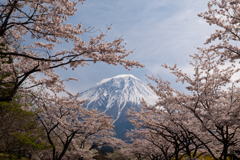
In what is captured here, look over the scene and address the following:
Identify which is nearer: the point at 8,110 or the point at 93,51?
the point at 93,51

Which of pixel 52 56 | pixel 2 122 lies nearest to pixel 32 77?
pixel 2 122

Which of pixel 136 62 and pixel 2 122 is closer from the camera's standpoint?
pixel 136 62

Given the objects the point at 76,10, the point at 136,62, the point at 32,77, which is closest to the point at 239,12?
the point at 136,62

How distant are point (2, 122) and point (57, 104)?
345cm

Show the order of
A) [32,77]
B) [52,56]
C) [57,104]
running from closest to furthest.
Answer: [52,56] → [32,77] → [57,104]

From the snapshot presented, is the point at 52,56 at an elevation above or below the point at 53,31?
below

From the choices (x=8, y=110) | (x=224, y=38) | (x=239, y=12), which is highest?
(x=239, y=12)

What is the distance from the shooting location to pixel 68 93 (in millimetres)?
8617

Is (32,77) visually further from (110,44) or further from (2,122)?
(110,44)

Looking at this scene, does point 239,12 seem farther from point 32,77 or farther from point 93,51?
point 32,77

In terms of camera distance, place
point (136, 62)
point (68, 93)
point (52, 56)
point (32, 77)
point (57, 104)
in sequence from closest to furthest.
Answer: point (136, 62) < point (52, 56) < point (32, 77) < point (68, 93) < point (57, 104)

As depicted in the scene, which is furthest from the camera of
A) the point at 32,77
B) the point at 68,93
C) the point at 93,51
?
the point at 68,93

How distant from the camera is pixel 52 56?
5012mm

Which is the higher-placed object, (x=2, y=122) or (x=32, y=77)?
(x=32, y=77)
